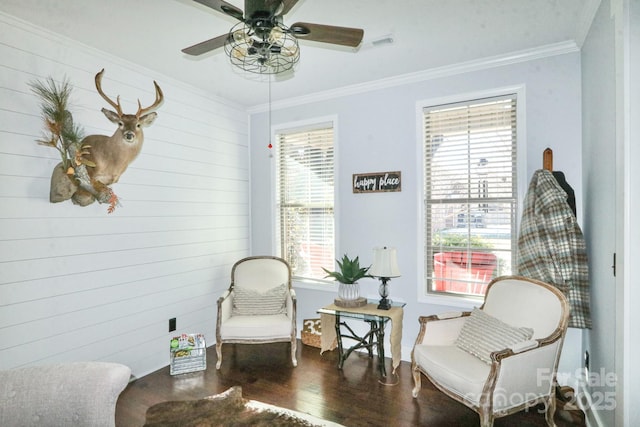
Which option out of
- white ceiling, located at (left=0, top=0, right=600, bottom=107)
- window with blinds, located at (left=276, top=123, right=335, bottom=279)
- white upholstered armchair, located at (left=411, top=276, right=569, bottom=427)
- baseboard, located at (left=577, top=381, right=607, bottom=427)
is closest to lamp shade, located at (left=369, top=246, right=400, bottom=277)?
white upholstered armchair, located at (left=411, top=276, right=569, bottom=427)

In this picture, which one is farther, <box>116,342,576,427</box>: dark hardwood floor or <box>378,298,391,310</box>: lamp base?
<box>378,298,391,310</box>: lamp base

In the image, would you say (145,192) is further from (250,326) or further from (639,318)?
(639,318)

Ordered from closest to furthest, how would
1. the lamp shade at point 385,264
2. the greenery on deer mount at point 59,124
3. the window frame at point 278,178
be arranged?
1. the greenery on deer mount at point 59,124
2. the lamp shade at point 385,264
3. the window frame at point 278,178

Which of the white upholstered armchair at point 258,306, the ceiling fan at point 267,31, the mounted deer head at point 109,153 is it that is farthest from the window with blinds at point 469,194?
the mounted deer head at point 109,153

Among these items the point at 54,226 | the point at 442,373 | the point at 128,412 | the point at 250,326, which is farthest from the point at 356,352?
the point at 54,226

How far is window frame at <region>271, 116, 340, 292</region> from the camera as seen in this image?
3927 mm

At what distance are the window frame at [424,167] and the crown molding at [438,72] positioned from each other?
209 mm

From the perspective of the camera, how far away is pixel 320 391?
2920 mm

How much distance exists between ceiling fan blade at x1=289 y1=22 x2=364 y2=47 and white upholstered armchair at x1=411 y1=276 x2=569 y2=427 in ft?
6.40

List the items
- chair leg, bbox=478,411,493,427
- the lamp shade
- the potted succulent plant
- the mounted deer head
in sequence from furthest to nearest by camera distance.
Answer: the potted succulent plant → the lamp shade → the mounted deer head → chair leg, bbox=478,411,493,427

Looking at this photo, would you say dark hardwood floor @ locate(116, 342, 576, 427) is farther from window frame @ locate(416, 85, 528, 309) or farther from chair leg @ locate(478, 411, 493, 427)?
window frame @ locate(416, 85, 528, 309)

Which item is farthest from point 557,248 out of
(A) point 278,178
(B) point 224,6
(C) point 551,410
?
(A) point 278,178

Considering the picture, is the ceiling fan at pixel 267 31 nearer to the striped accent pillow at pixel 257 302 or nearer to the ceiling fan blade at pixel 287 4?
the ceiling fan blade at pixel 287 4

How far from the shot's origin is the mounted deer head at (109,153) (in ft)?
9.09
